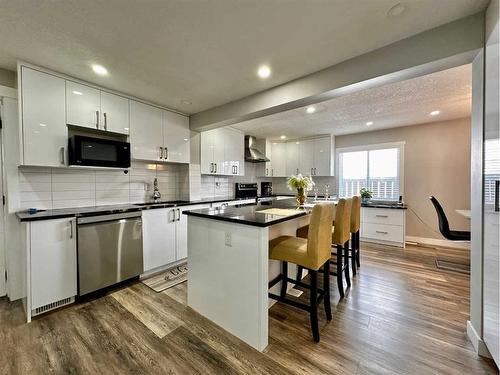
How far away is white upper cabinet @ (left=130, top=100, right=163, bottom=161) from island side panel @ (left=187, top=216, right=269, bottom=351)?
5.04 ft

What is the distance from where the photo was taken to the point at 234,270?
5.69 ft

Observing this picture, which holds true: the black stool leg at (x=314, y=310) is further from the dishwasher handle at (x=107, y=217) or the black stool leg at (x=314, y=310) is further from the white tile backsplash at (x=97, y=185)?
the white tile backsplash at (x=97, y=185)

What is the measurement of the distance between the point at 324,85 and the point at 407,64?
2.20 feet

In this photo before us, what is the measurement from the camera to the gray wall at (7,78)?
218 centimetres

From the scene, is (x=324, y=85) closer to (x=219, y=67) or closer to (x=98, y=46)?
(x=219, y=67)

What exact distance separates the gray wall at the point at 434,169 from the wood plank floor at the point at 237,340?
7.51ft

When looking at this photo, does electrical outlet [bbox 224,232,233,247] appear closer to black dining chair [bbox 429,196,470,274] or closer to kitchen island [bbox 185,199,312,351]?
kitchen island [bbox 185,199,312,351]

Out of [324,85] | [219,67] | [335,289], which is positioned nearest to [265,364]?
[335,289]

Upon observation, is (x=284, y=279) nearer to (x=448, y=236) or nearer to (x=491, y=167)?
(x=491, y=167)

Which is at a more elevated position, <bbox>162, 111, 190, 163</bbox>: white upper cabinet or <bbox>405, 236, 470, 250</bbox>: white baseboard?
<bbox>162, 111, 190, 163</bbox>: white upper cabinet

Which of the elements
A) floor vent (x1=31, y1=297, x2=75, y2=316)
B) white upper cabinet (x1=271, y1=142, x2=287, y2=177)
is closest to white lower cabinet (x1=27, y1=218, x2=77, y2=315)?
floor vent (x1=31, y1=297, x2=75, y2=316)

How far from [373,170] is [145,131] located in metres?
4.74

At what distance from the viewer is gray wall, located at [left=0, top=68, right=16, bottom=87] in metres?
2.18

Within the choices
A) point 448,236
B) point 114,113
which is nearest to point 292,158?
point 448,236
